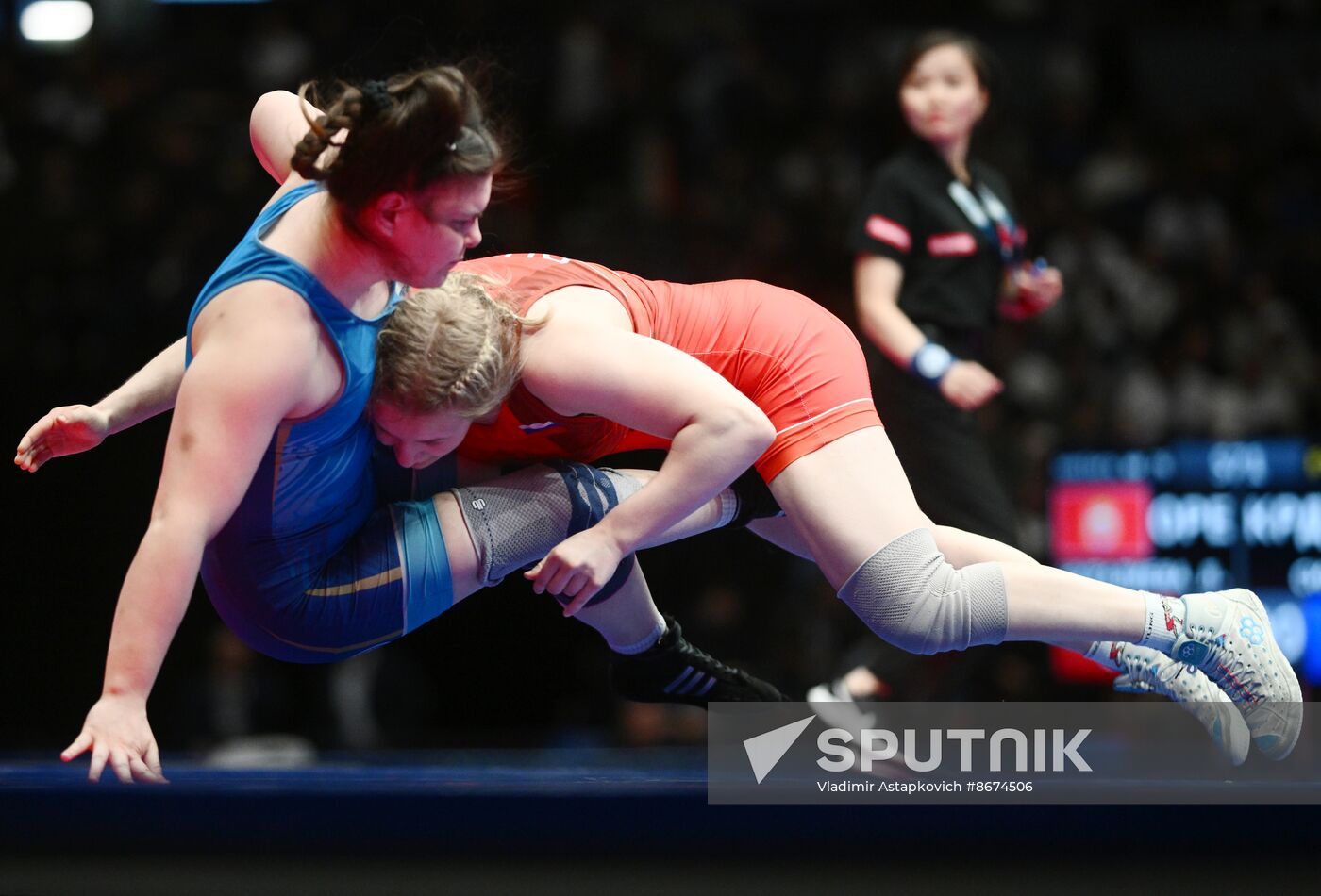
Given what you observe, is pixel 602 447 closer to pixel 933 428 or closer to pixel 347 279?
pixel 347 279

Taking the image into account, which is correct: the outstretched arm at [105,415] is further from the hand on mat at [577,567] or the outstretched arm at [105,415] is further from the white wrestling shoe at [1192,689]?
the white wrestling shoe at [1192,689]

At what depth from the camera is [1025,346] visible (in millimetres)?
5000

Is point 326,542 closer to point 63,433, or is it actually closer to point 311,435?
point 311,435

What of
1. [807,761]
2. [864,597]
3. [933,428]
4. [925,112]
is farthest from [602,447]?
[925,112]

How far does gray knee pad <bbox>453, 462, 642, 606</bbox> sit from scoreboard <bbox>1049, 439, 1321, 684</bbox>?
2.34 meters

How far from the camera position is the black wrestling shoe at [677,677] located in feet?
7.23

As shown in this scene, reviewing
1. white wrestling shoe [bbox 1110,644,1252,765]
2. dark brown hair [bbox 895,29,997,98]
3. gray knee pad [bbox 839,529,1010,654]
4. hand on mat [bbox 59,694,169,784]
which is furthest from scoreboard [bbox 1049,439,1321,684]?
hand on mat [bbox 59,694,169,784]

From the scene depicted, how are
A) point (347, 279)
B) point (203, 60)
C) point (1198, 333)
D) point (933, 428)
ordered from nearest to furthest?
point (347, 279) < point (933, 428) < point (1198, 333) < point (203, 60)

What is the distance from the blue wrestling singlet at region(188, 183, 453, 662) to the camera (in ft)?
5.83

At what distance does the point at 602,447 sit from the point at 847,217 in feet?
10.7

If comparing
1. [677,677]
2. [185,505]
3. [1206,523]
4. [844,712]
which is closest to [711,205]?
[1206,523]

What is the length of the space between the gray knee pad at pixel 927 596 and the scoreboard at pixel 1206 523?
2134 millimetres

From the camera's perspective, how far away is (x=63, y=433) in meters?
1.92

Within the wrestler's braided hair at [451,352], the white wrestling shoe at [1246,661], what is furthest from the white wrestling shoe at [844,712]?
the wrestler's braided hair at [451,352]
